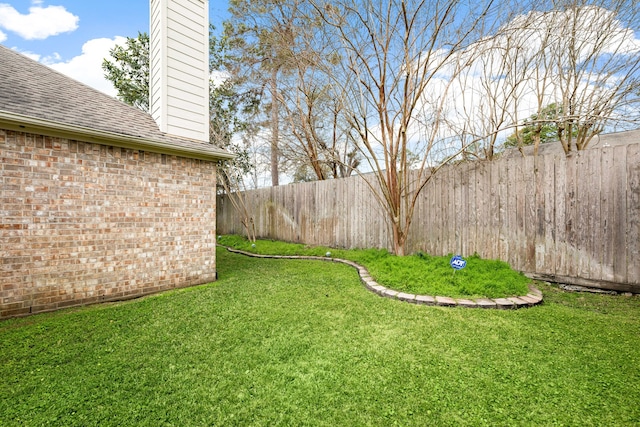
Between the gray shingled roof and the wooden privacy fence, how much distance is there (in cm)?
376

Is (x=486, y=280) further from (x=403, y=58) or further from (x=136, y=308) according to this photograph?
(x=136, y=308)

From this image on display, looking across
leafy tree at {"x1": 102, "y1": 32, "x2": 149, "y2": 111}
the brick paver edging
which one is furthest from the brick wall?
leafy tree at {"x1": 102, "y1": 32, "x2": 149, "y2": 111}

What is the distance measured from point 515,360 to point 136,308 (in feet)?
12.1

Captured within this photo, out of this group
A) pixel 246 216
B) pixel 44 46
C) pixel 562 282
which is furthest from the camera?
pixel 246 216

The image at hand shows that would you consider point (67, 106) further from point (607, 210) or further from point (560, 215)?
point (607, 210)

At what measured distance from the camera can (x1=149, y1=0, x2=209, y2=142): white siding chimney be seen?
3.99 m

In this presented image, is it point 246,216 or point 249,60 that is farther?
point 249,60

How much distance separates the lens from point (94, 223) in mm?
3250

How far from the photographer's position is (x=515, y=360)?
1.79 m

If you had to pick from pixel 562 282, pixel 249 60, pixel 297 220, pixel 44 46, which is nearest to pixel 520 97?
pixel 562 282

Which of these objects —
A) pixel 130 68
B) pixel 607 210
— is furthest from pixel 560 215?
pixel 130 68

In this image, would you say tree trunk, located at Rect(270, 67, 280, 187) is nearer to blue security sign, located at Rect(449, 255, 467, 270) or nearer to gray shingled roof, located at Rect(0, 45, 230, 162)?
gray shingled roof, located at Rect(0, 45, 230, 162)

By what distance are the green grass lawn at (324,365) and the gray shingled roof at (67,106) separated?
222 cm

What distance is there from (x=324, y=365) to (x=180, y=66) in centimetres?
471
